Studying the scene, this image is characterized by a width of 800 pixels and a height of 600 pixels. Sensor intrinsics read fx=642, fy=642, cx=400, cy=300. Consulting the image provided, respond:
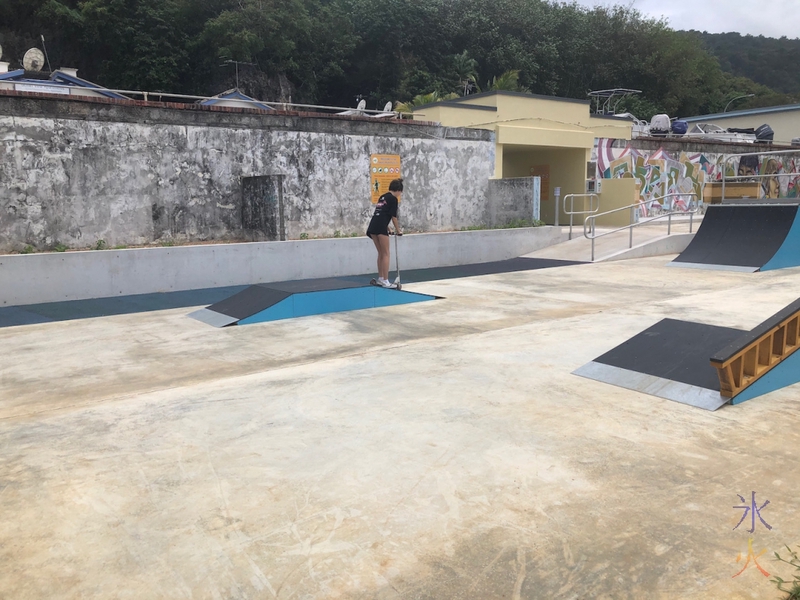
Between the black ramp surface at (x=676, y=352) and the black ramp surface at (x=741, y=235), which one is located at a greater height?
the black ramp surface at (x=741, y=235)

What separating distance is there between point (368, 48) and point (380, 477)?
50.2 m

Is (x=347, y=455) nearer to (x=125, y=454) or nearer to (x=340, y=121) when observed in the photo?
(x=125, y=454)

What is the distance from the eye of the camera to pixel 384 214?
407 inches

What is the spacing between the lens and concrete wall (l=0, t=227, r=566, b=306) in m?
11.0

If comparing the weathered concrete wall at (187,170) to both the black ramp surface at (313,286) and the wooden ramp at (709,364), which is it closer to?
the black ramp surface at (313,286)

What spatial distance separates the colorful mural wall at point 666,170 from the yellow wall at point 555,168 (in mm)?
645

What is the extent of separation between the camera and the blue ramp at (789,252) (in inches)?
498

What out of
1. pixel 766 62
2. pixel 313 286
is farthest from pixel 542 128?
pixel 766 62

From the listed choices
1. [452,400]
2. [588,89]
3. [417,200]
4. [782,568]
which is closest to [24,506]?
[452,400]

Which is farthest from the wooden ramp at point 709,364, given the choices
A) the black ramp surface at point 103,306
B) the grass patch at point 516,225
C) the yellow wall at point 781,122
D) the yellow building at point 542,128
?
the yellow wall at point 781,122

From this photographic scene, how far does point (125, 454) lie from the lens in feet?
13.3

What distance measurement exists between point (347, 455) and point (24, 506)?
68.7 inches

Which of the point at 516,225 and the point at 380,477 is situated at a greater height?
the point at 516,225

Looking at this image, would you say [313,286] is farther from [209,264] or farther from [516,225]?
[516,225]
